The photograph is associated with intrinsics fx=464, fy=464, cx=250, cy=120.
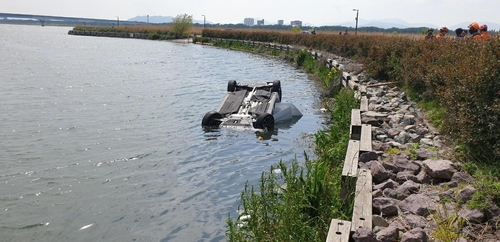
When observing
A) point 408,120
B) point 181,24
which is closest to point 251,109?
point 408,120

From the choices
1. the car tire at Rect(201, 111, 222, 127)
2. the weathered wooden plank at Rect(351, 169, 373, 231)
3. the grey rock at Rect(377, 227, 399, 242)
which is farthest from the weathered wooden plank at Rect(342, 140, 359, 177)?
the car tire at Rect(201, 111, 222, 127)

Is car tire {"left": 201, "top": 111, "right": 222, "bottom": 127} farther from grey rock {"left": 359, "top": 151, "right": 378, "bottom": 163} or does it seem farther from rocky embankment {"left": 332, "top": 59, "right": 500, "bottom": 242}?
grey rock {"left": 359, "top": 151, "right": 378, "bottom": 163}

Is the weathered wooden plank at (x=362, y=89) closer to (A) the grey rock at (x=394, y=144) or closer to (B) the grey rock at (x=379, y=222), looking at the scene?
(A) the grey rock at (x=394, y=144)

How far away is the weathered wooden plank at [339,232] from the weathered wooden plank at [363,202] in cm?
12

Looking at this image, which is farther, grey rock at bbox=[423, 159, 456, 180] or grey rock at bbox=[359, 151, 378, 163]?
grey rock at bbox=[359, 151, 378, 163]

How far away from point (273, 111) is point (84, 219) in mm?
8401

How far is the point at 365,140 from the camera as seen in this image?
7996 millimetres

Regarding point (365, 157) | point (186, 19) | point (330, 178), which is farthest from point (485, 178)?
point (186, 19)

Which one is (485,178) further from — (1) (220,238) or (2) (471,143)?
(1) (220,238)

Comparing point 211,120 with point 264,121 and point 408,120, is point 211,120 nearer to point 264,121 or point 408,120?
point 264,121

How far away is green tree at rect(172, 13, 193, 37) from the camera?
281 ft

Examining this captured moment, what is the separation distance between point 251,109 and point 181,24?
75.9 m

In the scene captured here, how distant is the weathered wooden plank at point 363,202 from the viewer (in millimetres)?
4876

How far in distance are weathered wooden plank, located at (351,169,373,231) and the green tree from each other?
81.6m
